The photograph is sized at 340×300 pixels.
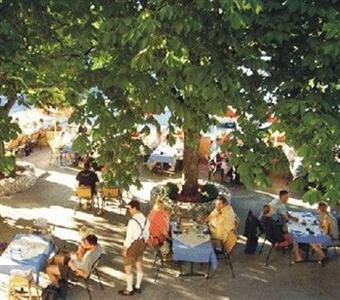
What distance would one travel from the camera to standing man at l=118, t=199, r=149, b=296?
9461mm

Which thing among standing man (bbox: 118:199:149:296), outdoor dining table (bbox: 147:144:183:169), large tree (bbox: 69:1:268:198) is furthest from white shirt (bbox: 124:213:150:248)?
outdoor dining table (bbox: 147:144:183:169)

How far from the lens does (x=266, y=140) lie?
7863 millimetres

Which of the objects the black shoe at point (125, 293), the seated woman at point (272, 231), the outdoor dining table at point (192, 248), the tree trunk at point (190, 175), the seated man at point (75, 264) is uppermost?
the tree trunk at point (190, 175)

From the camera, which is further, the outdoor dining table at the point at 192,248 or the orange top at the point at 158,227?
the orange top at the point at 158,227

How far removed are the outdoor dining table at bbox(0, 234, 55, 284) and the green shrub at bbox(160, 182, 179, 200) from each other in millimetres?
4191

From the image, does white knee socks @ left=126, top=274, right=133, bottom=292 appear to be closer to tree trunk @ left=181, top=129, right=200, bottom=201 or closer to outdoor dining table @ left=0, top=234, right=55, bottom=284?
outdoor dining table @ left=0, top=234, right=55, bottom=284

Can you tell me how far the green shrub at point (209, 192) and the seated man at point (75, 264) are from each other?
15.0 feet

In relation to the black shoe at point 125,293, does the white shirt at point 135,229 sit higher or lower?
higher

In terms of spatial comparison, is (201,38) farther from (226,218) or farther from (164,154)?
(164,154)

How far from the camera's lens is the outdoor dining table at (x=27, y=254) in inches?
357

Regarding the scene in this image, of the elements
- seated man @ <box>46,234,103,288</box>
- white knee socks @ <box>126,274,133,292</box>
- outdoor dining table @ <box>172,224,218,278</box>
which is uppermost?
outdoor dining table @ <box>172,224,218,278</box>

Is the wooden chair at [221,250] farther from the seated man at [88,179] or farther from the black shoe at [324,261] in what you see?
the seated man at [88,179]

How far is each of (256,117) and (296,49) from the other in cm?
103

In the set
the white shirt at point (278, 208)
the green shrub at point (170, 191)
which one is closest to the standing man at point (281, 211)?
the white shirt at point (278, 208)
